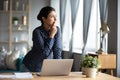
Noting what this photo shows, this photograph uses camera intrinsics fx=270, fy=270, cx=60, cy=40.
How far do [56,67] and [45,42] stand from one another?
382 millimetres

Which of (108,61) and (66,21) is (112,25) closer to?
(108,61)

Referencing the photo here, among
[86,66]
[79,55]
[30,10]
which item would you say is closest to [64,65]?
[86,66]

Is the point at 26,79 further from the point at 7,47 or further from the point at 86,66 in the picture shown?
the point at 7,47

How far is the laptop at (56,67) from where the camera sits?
259cm

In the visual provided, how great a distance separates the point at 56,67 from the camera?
2.66 m

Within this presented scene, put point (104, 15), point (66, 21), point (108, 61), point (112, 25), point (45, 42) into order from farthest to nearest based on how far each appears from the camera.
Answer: point (66, 21)
point (104, 15)
point (112, 25)
point (108, 61)
point (45, 42)

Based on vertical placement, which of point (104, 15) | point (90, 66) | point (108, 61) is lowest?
point (108, 61)

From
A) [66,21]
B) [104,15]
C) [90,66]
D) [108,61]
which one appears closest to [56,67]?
[90,66]

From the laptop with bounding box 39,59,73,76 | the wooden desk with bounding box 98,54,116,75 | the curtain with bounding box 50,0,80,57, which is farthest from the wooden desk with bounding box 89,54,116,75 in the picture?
the curtain with bounding box 50,0,80,57

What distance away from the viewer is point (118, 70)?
4574mm

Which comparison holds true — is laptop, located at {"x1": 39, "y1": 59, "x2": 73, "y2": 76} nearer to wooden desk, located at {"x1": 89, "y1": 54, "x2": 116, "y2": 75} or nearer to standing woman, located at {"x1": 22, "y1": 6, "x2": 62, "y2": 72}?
standing woman, located at {"x1": 22, "y1": 6, "x2": 62, "y2": 72}

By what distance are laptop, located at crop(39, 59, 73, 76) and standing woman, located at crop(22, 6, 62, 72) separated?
25 cm

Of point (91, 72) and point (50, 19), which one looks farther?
point (50, 19)

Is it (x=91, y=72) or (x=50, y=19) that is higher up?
(x=50, y=19)
